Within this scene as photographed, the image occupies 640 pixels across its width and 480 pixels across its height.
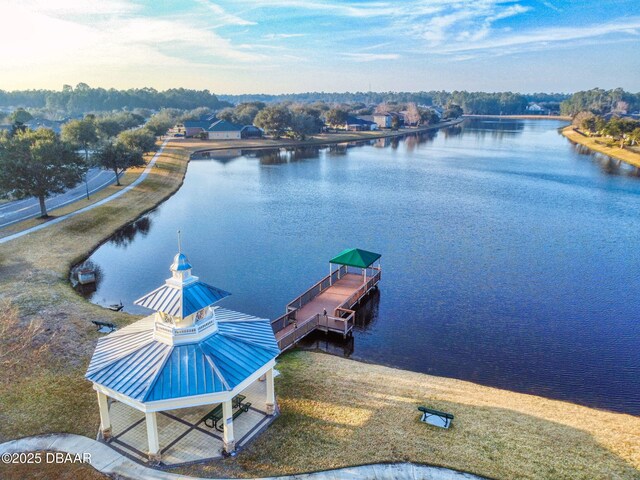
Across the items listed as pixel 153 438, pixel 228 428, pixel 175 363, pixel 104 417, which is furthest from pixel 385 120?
pixel 153 438

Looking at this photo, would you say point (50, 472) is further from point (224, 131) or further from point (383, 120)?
point (383, 120)

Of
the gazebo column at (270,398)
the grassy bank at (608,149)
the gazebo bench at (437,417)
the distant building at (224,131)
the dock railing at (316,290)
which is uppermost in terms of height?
the distant building at (224,131)

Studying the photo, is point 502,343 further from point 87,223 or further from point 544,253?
point 87,223

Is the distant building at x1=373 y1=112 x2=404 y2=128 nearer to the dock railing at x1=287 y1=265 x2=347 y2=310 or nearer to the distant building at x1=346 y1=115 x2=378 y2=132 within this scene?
the distant building at x1=346 y1=115 x2=378 y2=132

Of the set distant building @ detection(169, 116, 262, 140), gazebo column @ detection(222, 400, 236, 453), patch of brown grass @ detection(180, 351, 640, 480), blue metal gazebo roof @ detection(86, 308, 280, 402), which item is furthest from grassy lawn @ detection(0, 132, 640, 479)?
distant building @ detection(169, 116, 262, 140)

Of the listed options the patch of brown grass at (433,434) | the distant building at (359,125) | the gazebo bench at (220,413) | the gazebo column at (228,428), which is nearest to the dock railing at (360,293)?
the patch of brown grass at (433,434)

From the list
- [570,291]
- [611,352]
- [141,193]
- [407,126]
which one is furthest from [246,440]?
[407,126]

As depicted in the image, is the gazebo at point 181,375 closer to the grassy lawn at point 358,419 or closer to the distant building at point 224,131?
the grassy lawn at point 358,419
